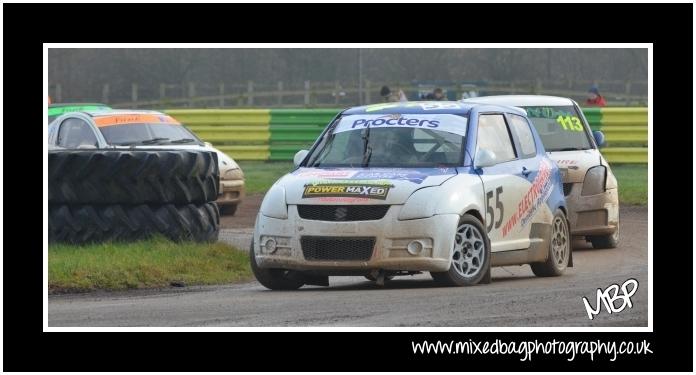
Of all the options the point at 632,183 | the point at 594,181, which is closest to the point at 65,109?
the point at 594,181

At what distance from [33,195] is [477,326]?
11.4 feet

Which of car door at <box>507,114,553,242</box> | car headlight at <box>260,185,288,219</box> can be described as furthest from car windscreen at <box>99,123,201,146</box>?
car headlight at <box>260,185,288,219</box>

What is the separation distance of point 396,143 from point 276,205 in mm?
1226

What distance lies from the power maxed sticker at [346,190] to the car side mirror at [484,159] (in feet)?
3.40

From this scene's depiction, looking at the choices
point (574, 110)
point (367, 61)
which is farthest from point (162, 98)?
point (574, 110)

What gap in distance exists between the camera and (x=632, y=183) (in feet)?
78.4

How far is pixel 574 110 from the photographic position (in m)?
15.9

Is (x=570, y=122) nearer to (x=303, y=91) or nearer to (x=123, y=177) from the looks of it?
(x=123, y=177)

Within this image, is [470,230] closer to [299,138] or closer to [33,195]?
[33,195]

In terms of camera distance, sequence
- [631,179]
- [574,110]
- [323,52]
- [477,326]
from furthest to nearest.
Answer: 1. [323,52]
2. [631,179]
3. [574,110]
4. [477,326]

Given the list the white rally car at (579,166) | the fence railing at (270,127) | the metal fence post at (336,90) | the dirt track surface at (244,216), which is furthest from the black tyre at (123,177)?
the metal fence post at (336,90)

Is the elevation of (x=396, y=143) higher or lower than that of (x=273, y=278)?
higher

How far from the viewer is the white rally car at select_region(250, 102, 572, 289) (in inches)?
432

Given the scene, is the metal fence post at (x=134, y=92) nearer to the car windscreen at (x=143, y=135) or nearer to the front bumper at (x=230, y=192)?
the car windscreen at (x=143, y=135)
